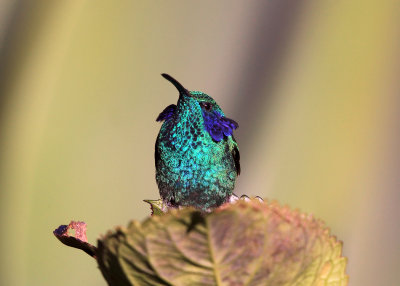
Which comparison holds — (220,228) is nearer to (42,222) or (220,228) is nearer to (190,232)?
(190,232)

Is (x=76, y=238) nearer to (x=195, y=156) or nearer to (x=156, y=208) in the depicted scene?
(x=156, y=208)

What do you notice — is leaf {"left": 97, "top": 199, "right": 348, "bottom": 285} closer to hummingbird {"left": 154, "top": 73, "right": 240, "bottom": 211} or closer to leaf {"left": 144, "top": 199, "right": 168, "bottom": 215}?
leaf {"left": 144, "top": 199, "right": 168, "bottom": 215}

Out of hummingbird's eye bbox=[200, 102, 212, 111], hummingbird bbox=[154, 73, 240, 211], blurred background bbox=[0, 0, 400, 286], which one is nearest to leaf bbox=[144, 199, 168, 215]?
hummingbird bbox=[154, 73, 240, 211]

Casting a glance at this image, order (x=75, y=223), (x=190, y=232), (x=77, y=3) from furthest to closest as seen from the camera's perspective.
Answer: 1. (x=77, y=3)
2. (x=75, y=223)
3. (x=190, y=232)

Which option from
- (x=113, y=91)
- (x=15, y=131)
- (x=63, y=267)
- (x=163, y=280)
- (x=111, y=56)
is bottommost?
(x=63, y=267)

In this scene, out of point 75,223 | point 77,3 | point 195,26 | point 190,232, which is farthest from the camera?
point 195,26

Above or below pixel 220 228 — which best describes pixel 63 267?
below

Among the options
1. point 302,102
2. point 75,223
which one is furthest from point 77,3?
point 75,223
